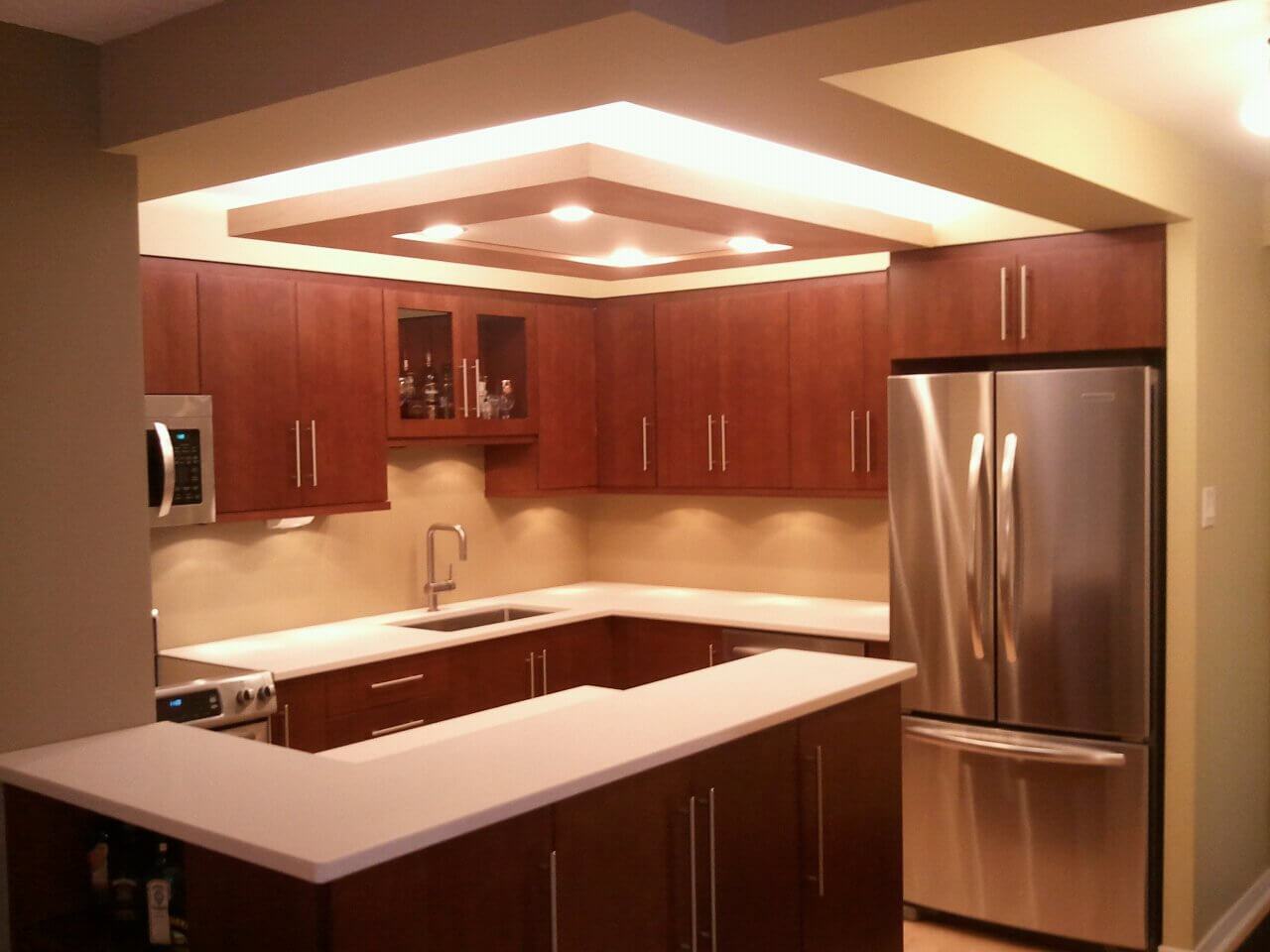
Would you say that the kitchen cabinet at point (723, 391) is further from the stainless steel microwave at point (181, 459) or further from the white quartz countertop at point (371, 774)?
the white quartz countertop at point (371, 774)

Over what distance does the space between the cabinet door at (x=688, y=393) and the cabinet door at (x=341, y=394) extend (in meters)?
1.29

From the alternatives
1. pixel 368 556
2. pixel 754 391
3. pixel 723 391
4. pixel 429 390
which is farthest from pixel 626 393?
pixel 368 556

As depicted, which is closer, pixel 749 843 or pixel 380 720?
pixel 749 843

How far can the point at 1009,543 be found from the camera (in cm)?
394

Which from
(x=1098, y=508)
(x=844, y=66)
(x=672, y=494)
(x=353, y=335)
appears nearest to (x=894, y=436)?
(x=1098, y=508)

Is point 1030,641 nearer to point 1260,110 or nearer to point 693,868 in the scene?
point 1260,110

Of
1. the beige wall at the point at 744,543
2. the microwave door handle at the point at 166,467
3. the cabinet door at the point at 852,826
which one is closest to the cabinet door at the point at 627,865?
the cabinet door at the point at 852,826

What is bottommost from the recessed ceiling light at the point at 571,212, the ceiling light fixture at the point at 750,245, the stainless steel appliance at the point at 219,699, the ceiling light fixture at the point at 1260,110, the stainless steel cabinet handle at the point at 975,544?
the stainless steel appliance at the point at 219,699

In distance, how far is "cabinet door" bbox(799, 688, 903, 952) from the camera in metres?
2.78

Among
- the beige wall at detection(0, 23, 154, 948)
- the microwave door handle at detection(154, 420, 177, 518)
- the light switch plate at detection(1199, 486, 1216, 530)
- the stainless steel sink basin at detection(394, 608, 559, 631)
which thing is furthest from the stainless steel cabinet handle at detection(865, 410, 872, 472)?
the beige wall at detection(0, 23, 154, 948)

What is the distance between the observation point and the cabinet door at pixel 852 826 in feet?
9.12

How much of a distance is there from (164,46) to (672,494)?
11.5 feet

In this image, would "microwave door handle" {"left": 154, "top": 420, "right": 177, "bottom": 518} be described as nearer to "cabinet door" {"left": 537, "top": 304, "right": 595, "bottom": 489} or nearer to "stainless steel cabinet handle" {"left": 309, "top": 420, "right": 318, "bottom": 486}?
"stainless steel cabinet handle" {"left": 309, "top": 420, "right": 318, "bottom": 486}

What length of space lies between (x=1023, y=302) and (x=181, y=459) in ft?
9.04
